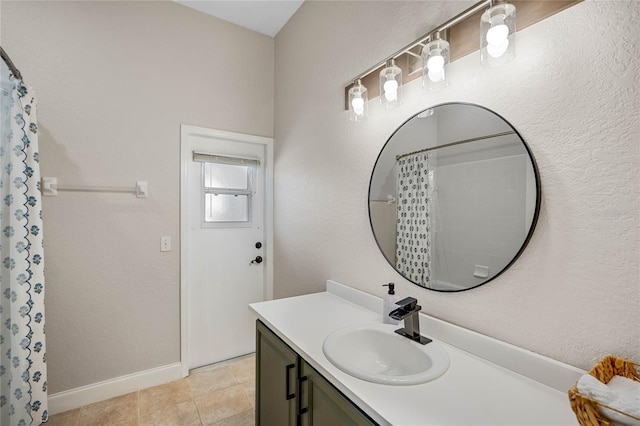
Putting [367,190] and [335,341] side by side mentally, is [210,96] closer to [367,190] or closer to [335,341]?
[367,190]

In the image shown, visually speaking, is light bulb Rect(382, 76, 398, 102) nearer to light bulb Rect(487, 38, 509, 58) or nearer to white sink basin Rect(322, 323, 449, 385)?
light bulb Rect(487, 38, 509, 58)

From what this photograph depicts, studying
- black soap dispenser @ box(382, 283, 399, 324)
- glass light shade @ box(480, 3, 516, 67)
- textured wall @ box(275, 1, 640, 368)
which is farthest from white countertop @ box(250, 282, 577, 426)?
glass light shade @ box(480, 3, 516, 67)

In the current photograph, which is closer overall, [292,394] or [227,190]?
[292,394]

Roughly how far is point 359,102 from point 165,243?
6.02ft

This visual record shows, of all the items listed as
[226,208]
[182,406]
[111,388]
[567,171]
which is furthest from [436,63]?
[111,388]

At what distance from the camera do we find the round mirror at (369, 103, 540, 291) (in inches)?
40.7

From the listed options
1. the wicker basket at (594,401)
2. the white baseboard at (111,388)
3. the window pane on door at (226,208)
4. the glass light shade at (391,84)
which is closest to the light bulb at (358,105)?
the glass light shade at (391,84)

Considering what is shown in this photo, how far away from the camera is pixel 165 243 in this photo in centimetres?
232

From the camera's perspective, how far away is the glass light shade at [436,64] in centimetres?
116

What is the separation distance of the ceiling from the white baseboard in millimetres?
2939

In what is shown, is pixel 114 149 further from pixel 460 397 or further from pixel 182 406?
pixel 460 397

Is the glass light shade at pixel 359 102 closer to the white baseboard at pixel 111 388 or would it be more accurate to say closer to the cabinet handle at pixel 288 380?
the cabinet handle at pixel 288 380

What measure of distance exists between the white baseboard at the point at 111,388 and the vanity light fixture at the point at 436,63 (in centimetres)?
268

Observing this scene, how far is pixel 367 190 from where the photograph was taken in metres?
1.66
